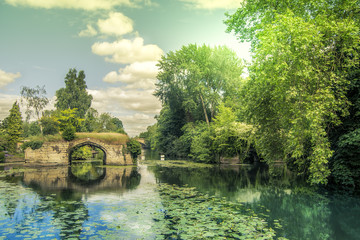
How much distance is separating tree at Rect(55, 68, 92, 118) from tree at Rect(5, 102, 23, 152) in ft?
41.8

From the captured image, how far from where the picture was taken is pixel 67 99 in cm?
5572

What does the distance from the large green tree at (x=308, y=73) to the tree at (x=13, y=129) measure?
126ft

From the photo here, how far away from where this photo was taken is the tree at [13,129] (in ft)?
132

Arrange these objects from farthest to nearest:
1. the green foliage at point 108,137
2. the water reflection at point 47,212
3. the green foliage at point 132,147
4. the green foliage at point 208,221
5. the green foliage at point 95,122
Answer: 1. the green foliage at point 95,122
2. the green foliage at point 132,147
3. the green foliage at point 108,137
4. the water reflection at point 47,212
5. the green foliage at point 208,221

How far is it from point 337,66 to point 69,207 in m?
13.8

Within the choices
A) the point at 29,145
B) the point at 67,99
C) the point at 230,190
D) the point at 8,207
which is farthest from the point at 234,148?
the point at 67,99

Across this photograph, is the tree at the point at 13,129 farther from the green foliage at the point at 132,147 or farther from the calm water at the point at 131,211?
the calm water at the point at 131,211

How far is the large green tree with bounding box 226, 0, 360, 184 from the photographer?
38.8 feet

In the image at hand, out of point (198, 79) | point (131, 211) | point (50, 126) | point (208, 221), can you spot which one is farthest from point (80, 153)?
point (208, 221)

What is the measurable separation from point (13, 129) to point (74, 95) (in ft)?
57.9

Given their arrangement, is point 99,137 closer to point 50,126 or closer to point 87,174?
point 87,174

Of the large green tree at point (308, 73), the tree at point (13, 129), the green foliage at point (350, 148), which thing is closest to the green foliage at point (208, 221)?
the large green tree at point (308, 73)

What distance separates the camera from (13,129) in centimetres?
4094

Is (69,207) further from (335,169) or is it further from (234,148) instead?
(234,148)
